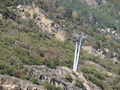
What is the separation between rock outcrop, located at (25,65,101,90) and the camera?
109 feet

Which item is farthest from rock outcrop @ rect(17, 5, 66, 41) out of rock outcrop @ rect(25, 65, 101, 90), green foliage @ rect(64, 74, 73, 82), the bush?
the bush

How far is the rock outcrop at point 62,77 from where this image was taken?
33312mm

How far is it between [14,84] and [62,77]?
994 cm

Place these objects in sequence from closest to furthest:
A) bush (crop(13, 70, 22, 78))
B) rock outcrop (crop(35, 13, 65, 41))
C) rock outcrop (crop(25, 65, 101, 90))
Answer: bush (crop(13, 70, 22, 78))
rock outcrop (crop(25, 65, 101, 90))
rock outcrop (crop(35, 13, 65, 41))

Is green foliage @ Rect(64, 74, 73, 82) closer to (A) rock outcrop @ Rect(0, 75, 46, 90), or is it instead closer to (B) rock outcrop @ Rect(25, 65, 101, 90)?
(B) rock outcrop @ Rect(25, 65, 101, 90)

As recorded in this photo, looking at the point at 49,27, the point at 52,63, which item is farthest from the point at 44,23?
the point at 52,63

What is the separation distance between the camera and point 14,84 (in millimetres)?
27406

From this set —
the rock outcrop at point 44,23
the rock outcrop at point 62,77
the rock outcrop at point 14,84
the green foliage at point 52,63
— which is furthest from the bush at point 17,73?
the rock outcrop at point 44,23

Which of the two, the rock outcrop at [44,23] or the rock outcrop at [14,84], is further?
the rock outcrop at [44,23]

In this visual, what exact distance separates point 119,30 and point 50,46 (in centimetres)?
6953

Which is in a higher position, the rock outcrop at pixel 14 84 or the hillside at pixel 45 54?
the hillside at pixel 45 54

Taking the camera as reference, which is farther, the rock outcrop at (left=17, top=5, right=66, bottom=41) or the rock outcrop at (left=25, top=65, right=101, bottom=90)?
the rock outcrop at (left=17, top=5, right=66, bottom=41)

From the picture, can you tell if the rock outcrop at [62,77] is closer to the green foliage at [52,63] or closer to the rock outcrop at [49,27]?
the green foliage at [52,63]

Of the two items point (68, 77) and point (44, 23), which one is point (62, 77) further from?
point (44, 23)
